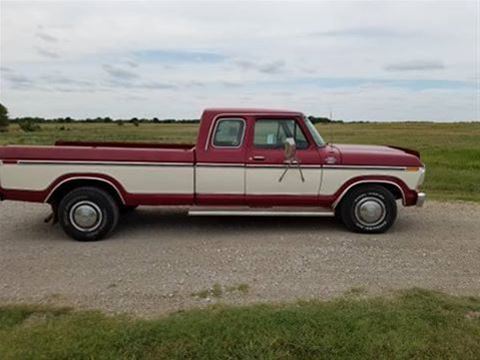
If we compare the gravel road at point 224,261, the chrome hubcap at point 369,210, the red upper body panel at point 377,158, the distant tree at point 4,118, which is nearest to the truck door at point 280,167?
the red upper body panel at point 377,158

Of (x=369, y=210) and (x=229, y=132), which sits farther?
(x=369, y=210)

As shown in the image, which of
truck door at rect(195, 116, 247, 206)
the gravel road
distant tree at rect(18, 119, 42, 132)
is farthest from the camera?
distant tree at rect(18, 119, 42, 132)

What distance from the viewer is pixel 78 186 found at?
232 inches

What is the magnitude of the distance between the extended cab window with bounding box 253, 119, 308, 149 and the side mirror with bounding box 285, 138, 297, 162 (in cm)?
13

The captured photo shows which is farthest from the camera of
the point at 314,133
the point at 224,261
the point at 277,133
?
the point at 314,133

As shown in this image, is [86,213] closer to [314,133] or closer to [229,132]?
[229,132]

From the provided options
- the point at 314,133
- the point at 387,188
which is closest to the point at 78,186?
the point at 314,133

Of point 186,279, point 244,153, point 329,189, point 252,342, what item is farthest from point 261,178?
point 252,342

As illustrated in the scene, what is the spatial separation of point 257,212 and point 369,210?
167cm

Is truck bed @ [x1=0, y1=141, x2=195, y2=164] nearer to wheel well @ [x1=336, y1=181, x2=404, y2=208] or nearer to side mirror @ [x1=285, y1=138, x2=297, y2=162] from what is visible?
side mirror @ [x1=285, y1=138, x2=297, y2=162]

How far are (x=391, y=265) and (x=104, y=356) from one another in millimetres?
3436

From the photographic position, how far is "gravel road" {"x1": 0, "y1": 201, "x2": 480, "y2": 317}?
4141 mm

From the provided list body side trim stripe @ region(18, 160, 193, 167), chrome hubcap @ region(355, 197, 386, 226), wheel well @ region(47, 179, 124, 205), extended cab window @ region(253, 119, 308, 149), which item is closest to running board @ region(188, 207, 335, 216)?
chrome hubcap @ region(355, 197, 386, 226)

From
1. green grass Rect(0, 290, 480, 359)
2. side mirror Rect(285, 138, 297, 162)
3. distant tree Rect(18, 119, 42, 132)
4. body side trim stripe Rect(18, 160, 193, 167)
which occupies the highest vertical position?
distant tree Rect(18, 119, 42, 132)
